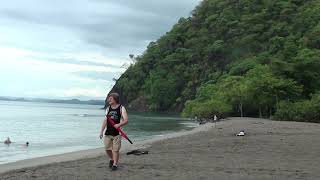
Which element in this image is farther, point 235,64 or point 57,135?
point 235,64

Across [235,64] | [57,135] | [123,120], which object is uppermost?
[235,64]

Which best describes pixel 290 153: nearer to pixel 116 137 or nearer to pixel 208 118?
pixel 116 137

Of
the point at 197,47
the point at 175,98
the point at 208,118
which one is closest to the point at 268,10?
the point at 197,47

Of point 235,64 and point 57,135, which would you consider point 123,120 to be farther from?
point 235,64

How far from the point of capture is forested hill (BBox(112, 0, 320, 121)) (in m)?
68.4

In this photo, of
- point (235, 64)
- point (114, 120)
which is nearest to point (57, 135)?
point (114, 120)

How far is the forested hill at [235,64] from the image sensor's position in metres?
68.4

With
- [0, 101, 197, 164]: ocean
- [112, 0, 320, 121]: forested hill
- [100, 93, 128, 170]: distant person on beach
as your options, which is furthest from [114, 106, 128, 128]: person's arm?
[112, 0, 320, 121]: forested hill

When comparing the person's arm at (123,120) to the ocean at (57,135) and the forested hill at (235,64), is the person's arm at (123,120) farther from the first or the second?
the forested hill at (235,64)

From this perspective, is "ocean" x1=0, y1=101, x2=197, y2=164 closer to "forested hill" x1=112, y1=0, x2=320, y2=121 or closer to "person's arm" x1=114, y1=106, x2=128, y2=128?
"forested hill" x1=112, y1=0, x2=320, y2=121

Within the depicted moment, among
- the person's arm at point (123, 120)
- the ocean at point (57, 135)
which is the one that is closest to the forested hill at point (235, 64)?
the ocean at point (57, 135)

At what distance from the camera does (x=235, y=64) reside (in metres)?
105

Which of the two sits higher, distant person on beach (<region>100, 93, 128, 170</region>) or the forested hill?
the forested hill

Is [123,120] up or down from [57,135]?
up
